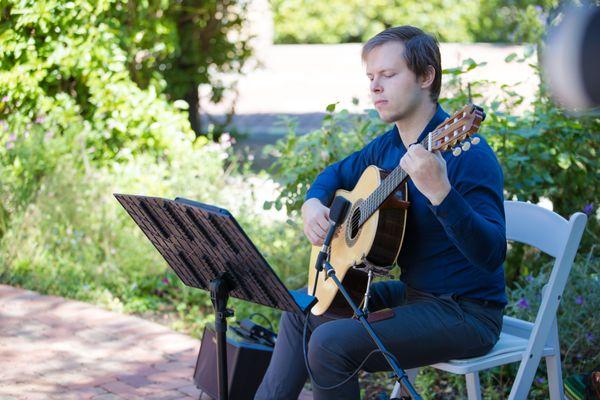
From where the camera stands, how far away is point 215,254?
8.23ft

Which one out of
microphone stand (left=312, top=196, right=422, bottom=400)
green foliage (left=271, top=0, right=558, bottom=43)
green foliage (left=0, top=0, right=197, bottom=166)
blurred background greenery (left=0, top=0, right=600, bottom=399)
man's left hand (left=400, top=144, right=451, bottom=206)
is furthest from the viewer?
green foliage (left=271, top=0, right=558, bottom=43)

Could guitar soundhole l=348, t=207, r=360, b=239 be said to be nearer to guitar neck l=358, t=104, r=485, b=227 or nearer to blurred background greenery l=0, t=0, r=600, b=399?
guitar neck l=358, t=104, r=485, b=227

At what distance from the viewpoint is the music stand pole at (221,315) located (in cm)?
257

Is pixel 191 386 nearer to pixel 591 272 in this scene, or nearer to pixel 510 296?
pixel 510 296

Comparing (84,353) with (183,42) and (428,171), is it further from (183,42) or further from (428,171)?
(183,42)

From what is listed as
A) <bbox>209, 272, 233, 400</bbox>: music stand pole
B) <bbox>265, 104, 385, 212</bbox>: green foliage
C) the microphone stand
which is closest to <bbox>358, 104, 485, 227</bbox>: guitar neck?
the microphone stand

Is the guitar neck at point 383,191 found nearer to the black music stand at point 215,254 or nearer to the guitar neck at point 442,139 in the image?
the guitar neck at point 442,139

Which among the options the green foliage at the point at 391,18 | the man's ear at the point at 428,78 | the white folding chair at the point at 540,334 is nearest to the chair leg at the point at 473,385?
the white folding chair at the point at 540,334

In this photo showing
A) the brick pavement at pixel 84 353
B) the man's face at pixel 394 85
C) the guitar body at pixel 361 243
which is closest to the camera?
the guitar body at pixel 361 243

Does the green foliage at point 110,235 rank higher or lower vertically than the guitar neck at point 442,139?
lower

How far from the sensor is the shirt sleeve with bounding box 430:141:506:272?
2344mm

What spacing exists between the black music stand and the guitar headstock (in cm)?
57

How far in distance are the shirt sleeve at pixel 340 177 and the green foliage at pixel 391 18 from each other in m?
15.4

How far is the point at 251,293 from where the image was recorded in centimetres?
256
